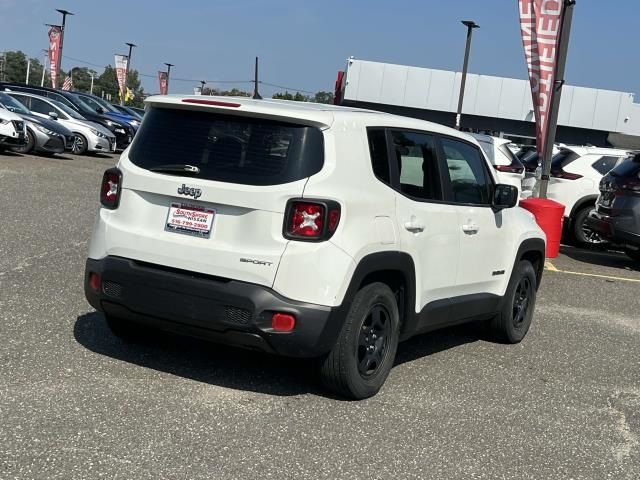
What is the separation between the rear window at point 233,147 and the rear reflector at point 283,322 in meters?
0.71

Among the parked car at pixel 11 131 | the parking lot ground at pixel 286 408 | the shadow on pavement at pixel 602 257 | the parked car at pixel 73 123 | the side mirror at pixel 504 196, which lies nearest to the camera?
the parking lot ground at pixel 286 408

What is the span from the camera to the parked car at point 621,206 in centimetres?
1089

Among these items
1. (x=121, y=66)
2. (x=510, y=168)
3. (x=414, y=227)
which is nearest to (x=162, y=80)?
(x=121, y=66)

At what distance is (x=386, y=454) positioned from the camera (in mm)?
4121

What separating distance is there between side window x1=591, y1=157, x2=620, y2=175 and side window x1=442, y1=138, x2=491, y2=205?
25.8 ft

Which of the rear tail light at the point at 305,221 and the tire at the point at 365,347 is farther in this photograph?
the tire at the point at 365,347

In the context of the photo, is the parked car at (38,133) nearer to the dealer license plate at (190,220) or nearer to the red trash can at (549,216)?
the red trash can at (549,216)

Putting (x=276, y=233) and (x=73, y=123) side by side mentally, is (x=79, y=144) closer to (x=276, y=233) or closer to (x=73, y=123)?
(x=73, y=123)

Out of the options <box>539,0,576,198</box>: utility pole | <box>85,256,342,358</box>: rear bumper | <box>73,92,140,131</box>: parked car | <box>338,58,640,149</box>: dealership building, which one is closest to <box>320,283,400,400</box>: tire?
Result: <box>85,256,342,358</box>: rear bumper

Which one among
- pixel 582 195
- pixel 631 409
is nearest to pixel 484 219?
pixel 631 409

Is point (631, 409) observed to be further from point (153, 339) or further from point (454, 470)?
point (153, 339)

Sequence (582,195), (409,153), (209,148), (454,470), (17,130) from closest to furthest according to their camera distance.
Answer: (454,470) → (209,148) → (409,153) → (582,195) → (17,130)

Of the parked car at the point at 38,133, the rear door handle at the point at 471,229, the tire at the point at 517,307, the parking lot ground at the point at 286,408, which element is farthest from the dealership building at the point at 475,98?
the rear door handle at the point at 471,229

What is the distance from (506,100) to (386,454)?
45.9 metres
